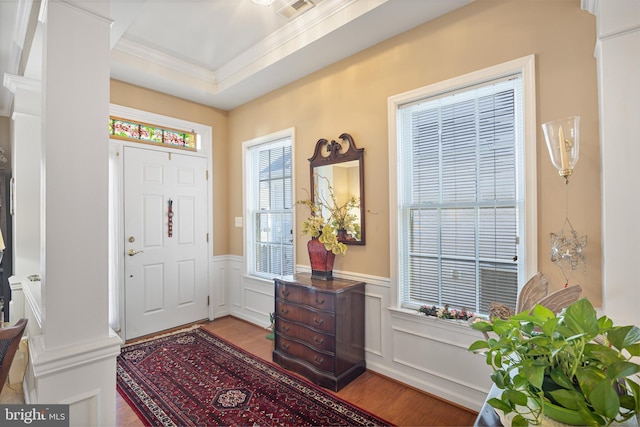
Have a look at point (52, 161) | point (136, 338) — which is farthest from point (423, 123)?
point (136, 338)

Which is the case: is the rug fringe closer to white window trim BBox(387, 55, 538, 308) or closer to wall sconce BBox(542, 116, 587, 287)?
white window trim BBox(387, 55, 538, 308)

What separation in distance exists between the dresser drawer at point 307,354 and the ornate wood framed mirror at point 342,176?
98 centimetres

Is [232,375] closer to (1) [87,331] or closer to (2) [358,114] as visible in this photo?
(1) [87,331]

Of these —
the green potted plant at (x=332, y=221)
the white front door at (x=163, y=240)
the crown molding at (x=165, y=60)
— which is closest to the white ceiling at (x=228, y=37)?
the crown molding at (x=165, y=60)

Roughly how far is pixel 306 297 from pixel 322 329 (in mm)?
294

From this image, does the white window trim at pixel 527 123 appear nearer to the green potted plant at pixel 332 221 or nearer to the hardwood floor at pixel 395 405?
the hardwood floor at pixel 395 405

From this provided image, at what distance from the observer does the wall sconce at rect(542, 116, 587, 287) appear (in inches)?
59.6

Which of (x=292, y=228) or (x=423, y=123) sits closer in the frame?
(x=423, y=123)

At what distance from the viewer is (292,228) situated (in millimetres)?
3469

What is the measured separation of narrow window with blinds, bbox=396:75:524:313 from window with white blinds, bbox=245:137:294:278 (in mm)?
1453

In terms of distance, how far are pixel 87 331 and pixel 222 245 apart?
9.57ft

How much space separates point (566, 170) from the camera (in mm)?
1499

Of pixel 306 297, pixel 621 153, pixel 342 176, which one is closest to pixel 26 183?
pixel 306 297

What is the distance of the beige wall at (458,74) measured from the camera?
1.75 meters
